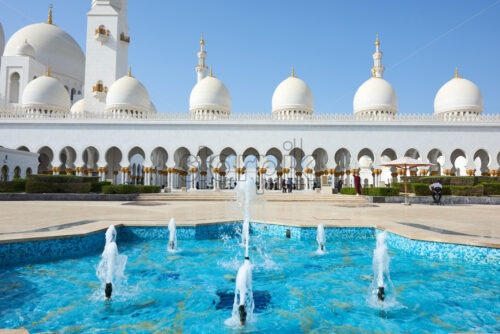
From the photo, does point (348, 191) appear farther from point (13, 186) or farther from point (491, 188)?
point (13, 186)

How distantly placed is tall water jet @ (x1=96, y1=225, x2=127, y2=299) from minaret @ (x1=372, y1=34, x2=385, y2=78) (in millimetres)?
29054

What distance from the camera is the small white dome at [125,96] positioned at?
25.5m

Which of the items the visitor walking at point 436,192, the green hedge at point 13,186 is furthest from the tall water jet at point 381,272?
the green hedge at point 13,186

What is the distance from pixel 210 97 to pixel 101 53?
37.1 ft

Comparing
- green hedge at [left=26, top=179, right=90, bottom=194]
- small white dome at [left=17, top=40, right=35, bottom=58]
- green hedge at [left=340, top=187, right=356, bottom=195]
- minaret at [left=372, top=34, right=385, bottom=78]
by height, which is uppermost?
small white dome at [left=17, top=40, right=35, bottom=58]

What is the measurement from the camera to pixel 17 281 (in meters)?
4.04

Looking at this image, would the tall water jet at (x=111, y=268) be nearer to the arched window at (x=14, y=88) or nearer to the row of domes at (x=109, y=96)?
the row of domes at (x=109, y=96)

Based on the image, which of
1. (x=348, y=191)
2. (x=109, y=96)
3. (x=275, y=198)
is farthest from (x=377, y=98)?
(x=109, y=96)

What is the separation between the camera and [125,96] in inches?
1003

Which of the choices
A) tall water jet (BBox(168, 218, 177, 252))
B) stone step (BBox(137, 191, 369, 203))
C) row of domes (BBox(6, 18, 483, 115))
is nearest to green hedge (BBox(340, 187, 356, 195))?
stone step (BBox(137, 191, 369, 203))

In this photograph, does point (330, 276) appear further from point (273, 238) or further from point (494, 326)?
point (273, 238)

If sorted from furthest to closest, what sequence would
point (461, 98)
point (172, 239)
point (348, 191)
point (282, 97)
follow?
1. point (282, 97)
2. point (461, 98)
3. point (348, 191)
4. point (172, 239)

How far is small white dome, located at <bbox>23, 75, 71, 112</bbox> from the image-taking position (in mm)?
26250

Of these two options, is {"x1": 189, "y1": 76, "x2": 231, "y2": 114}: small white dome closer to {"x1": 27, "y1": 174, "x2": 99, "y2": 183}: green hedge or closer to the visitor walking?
{"x1": 27, "y1": 174, "x2": 99, "y2": 183}: green hedge
